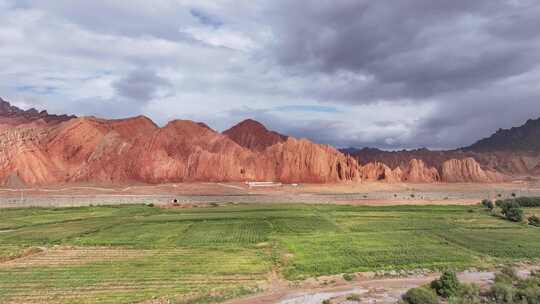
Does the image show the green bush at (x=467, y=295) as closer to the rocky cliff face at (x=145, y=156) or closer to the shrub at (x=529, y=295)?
the shrub at (x=529, y=295)

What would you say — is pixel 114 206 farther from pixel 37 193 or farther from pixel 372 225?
pixel 372 225

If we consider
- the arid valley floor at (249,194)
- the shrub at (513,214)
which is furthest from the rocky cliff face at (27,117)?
the shrub at (513,214)

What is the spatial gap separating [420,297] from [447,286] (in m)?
2.63

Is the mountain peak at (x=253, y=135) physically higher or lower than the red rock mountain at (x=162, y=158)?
higher

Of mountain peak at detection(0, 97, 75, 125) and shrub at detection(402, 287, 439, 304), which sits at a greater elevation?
mountain peak at detection(0, 97, 75, 125)

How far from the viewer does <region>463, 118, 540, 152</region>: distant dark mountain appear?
16038 centimetres

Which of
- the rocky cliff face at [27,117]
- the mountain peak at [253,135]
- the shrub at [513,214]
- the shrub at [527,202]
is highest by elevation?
the rocky cliff face at [27,117]

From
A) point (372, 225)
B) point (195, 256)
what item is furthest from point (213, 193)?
point (195, 256)

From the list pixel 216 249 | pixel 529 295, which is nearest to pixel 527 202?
pixel 529 295

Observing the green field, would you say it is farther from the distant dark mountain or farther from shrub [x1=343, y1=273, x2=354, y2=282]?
the distant dark mountain

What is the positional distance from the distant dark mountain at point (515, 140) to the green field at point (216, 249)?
124 metres

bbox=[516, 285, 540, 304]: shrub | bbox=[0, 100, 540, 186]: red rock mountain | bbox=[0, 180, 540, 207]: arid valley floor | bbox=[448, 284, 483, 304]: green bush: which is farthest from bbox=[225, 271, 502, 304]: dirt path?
bbox=[0, 100, 540, 186]: red rock mountain

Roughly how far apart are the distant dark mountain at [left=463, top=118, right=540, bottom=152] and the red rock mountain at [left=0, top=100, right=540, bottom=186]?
50.3 metres

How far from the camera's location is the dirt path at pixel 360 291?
22078 millimetres
